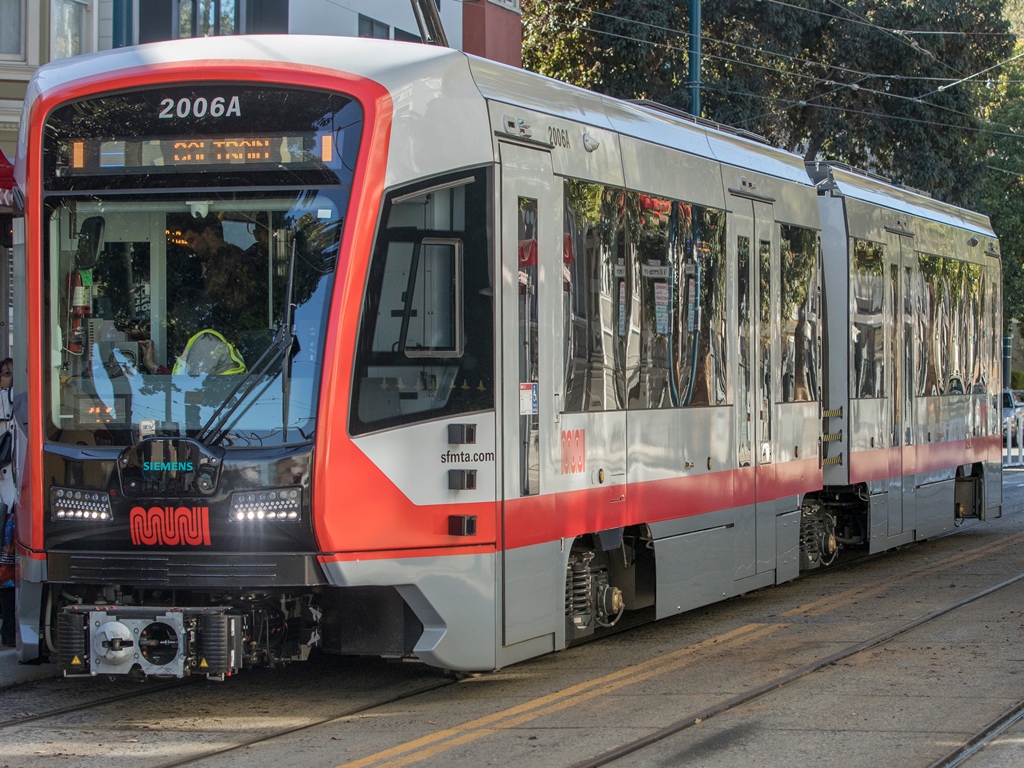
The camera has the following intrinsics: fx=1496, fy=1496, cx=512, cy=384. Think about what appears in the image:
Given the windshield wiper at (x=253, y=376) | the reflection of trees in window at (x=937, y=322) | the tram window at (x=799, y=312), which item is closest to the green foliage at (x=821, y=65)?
the reflection of trees in window at (x=937, y=322)

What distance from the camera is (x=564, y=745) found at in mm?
7219

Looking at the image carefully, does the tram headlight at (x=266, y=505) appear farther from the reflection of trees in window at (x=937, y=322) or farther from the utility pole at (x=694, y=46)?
the utility pole at (x=694, y=46)

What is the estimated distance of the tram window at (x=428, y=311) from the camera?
757cm

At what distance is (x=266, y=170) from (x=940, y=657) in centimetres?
532

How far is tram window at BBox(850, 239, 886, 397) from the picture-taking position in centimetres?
1395

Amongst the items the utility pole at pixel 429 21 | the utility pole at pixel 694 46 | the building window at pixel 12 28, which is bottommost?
the utility pole at pixel 429 21

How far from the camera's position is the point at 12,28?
16.8 metres

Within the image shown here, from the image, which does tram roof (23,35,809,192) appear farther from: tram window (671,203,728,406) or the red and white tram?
tram window (671,203,728,406)

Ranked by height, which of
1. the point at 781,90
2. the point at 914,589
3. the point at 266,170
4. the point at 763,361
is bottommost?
the point at 914,589

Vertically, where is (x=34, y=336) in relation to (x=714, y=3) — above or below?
below

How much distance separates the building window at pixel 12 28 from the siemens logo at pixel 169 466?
34.7ft

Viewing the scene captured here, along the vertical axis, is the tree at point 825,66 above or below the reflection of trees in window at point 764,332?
above

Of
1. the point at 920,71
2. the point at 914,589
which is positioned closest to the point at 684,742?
the point at 914,589

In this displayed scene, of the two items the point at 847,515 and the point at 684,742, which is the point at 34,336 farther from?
the point at 847,515
